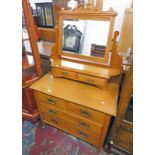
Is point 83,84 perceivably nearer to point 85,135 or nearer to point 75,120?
point 75,120

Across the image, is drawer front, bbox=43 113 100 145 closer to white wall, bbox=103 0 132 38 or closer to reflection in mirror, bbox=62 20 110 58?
reflection in mirror, bbox=62 20 110 58

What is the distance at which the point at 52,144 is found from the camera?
1516 millimetres

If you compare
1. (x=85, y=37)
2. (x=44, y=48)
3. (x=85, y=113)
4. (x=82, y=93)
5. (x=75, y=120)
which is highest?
(x=85, y=37)

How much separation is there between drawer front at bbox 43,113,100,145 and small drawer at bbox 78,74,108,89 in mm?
541

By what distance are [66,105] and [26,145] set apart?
2.51 feet

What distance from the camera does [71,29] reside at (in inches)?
53.6

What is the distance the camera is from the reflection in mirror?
123 centimetres

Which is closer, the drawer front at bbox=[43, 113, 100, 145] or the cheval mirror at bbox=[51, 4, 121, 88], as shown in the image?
the cheval mirror at bbox=[51, 4, 121, 88]

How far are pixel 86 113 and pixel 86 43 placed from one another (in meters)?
0.73

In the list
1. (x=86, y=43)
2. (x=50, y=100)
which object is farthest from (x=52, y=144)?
(x=86, y=43)

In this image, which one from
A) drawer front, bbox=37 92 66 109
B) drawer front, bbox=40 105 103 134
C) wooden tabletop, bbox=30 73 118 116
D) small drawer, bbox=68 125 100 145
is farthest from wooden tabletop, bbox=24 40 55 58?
small drawer, bbox=68 125 100 145

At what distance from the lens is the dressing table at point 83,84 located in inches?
46.3

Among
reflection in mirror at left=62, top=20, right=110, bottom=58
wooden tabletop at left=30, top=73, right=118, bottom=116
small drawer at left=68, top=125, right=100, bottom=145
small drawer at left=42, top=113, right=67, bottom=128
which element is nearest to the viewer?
wooden tabletop at left=30, top=73, right=118, bottom=116
